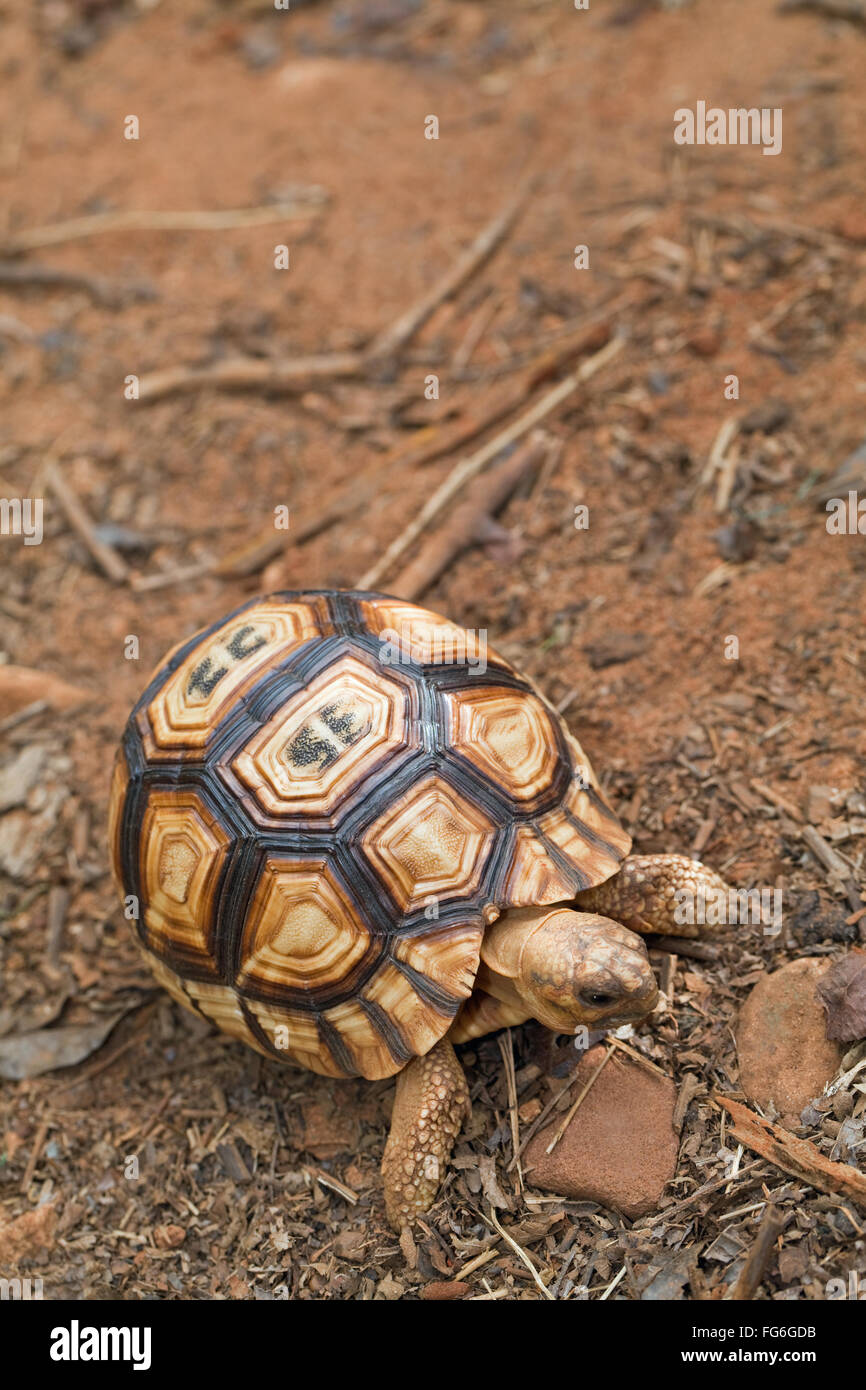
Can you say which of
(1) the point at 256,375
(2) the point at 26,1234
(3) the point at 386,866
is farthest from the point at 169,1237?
(1) the point at 256,375

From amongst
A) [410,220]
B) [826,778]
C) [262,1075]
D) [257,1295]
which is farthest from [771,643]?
[410,220]

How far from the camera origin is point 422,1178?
139 inches

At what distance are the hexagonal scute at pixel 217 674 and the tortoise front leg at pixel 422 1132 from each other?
138 cm

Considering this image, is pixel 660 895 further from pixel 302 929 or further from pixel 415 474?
pixel 415 474

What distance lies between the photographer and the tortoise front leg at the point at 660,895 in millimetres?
3764

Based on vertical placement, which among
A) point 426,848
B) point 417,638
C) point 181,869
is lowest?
point 181,869

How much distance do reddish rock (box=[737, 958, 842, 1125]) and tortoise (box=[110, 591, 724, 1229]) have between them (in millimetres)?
→ 389

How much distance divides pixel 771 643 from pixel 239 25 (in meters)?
8.15

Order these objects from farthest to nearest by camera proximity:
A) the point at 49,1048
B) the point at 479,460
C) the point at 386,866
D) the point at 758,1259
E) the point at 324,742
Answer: the point at 479,460, the point at 49,1048, the point at 324,742, the point at 386,866, the point at 758,1259

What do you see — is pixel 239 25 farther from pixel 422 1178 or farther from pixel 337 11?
pixel 422 1178

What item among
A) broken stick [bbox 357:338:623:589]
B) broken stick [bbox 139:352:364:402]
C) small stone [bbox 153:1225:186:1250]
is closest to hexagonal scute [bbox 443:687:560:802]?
broken stick [bbox 357:338:623:589]

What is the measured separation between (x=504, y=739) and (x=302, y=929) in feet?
3.11

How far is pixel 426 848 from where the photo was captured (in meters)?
3.51

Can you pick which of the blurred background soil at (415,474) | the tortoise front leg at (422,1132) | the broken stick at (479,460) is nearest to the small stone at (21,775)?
the blurred background soil at (415,474)
